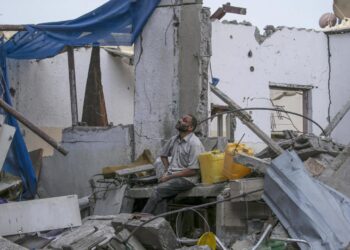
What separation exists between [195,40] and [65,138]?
319 cm

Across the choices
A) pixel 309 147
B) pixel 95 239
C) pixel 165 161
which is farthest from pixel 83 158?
pixel 95 239

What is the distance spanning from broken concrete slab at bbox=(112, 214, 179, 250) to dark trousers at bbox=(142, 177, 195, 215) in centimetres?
87

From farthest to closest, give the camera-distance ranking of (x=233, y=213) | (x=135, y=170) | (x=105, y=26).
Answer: (x=105, y=26)
(x=135, y=170)
(x=233, y=213)

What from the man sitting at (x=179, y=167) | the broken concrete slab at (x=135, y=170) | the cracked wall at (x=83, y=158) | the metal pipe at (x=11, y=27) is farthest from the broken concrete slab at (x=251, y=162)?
the metal pipe at (x=11, y=27)

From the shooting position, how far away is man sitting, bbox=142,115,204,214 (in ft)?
23.3

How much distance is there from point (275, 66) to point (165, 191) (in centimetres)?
930

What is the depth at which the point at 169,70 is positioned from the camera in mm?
8891

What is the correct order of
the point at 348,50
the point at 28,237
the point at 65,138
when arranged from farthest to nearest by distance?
the point at 348,50 < the point at 65,138 < the point at 28,237

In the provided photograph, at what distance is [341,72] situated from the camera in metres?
16.4

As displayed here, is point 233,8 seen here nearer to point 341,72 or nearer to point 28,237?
point 341,72

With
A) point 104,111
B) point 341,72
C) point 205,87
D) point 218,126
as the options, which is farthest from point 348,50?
point 205,87

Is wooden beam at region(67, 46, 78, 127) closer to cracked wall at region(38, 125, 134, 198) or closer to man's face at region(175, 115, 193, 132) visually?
cracked wall at region(38, 125, 134, 198)

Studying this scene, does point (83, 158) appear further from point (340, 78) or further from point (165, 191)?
point (340, 78)

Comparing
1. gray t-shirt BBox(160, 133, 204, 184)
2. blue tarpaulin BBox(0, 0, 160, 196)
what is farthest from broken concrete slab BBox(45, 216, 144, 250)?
blue tarpaulin BBox(0, 0, 160, 196)
